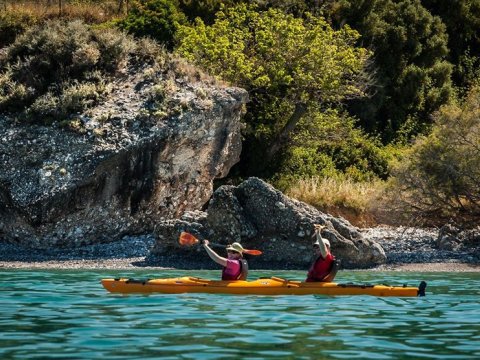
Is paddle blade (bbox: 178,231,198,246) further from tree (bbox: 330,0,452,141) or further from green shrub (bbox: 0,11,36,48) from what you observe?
tree (bbox: 330,0,452,141)

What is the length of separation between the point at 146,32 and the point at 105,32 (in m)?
6.64

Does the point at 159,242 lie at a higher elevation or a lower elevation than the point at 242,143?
lower

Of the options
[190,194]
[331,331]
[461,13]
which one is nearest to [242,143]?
[190,194]

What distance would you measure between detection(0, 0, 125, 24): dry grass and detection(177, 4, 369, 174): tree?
8217mm

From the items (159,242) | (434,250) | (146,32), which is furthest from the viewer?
(146,32)

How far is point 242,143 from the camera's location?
36125 mm

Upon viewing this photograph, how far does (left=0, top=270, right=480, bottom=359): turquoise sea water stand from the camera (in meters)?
11.9

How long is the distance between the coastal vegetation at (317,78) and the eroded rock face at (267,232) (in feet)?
11.2

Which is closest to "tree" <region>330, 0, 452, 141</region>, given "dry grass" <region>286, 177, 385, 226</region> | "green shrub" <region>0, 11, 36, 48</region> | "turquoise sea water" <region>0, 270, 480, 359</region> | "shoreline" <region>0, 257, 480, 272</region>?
"dry grass" <region>286, 177, 385, 226</region>

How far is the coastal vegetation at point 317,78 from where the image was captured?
2969cm

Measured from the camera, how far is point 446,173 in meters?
28.8

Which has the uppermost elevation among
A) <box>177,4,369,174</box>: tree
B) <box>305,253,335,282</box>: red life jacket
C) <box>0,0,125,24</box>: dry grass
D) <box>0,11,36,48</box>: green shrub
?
<box>0,0,125,24</box>: dry grass

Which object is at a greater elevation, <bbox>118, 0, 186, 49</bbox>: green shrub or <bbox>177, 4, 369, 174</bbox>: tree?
<bbox>118, 0, 186, 49</bbox>: green shrub

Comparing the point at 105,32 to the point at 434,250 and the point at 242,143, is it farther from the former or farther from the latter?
the point at 434,250
